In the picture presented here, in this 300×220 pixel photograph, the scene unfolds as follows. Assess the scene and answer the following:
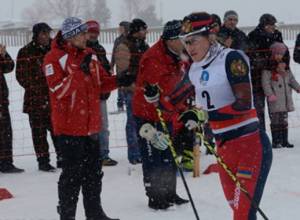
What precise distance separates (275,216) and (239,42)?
12.1ft

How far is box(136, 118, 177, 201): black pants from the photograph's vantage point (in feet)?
19.4

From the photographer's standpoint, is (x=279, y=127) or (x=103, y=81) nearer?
(x=103, y=81)

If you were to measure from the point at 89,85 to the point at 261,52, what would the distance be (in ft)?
14.3

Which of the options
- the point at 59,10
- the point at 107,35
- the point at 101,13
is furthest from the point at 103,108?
the point at 59,10

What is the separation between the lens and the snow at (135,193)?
5832 mm

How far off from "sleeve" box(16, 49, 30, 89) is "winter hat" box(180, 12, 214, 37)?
400 centimetres

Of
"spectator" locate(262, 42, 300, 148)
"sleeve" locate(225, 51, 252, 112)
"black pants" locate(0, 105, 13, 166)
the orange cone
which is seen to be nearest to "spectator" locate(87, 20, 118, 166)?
"black pants" locate(0, 105, 13, 166)

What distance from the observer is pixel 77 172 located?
524 cm

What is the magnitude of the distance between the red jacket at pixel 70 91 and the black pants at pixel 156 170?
31.5 inches

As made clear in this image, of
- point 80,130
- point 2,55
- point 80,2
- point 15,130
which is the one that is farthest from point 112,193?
point 80,2

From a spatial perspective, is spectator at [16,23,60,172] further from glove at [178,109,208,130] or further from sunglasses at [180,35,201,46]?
sunglasses at [180,35,201,46]

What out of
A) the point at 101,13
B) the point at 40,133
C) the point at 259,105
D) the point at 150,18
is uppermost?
the point at 101,13

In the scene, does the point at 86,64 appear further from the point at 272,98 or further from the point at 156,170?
the point at 272,98

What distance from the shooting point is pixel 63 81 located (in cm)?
507
